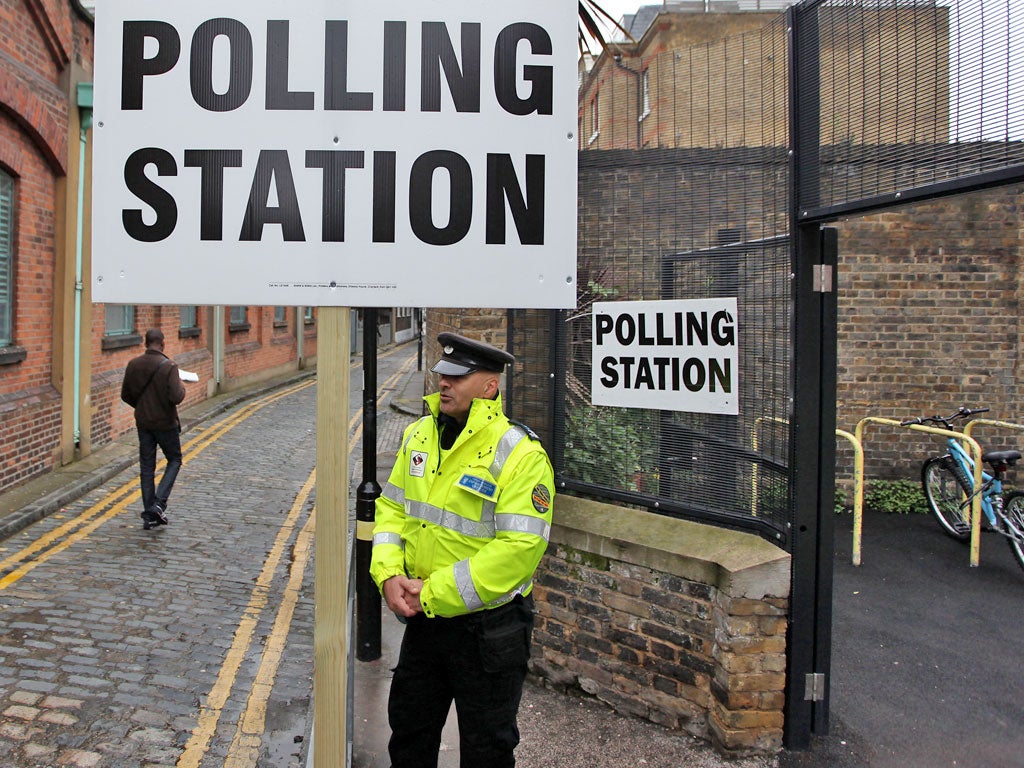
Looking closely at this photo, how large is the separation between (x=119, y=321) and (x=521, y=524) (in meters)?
12.3

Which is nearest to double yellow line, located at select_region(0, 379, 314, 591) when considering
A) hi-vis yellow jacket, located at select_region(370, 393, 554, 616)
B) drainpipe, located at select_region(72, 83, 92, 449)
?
drainpipe, located at select_region(72, 83, 92, 449)

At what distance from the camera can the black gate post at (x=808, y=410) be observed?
12.7 feet

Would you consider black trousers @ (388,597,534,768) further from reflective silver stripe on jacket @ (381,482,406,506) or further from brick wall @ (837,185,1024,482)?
brick wall @ (837,185,1024,482)

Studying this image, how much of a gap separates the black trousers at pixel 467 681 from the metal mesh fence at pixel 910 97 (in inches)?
87.7

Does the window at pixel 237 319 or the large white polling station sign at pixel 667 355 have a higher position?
the window at pixel 237 319

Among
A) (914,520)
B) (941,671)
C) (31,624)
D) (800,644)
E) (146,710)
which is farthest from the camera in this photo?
(914,520)

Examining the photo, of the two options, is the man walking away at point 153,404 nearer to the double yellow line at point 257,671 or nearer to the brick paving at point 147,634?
the brick paving at point 147,634

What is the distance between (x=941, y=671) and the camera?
498 cm

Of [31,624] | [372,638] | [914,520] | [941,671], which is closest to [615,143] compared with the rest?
[372,638]

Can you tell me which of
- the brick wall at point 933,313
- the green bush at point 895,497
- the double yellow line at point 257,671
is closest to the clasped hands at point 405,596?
the double yellow line at point 257,671

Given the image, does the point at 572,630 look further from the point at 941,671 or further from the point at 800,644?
the point at 941,671

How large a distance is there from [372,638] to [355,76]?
3696 mm

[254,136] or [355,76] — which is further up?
[355,76]

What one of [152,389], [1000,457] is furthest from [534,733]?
[152,389]
